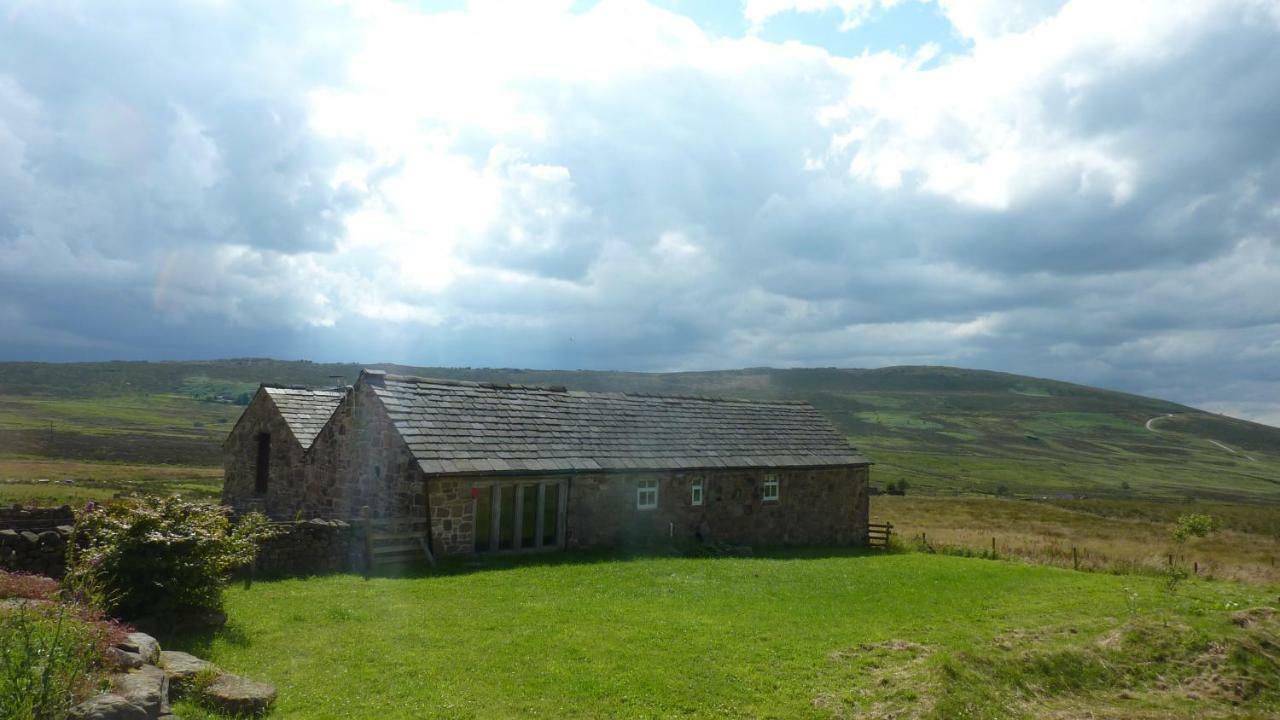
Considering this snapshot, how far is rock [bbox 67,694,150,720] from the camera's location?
637 centimetres

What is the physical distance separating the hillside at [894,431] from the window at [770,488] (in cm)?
5897

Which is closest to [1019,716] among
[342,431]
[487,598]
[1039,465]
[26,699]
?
[487,598]

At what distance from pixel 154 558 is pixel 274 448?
53.6ft

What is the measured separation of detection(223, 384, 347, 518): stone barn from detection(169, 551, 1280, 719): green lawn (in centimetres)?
972

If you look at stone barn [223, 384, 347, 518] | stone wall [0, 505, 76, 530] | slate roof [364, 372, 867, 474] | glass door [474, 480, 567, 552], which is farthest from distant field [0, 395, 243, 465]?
glass door [474, 480, 567, 552]

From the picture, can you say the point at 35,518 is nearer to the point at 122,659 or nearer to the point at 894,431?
the point at 122,659

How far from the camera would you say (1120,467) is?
127688mm

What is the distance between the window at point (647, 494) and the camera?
25281 millimetres

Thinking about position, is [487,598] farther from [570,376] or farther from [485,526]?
[570,376]

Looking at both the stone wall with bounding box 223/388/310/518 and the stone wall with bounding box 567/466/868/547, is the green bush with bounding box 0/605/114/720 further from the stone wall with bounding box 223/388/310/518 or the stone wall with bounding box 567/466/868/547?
the stone wall with bounding box 223/388/310/518

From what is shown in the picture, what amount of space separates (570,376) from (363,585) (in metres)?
152

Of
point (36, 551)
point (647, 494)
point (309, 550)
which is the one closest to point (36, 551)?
point (36, 551)

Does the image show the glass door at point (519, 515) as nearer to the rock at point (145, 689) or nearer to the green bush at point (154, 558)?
the green bush at point (154, 558)

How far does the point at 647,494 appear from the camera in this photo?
25.6 metres
